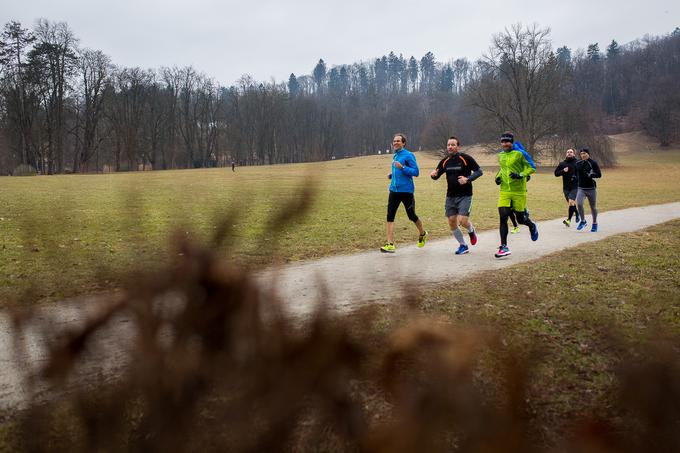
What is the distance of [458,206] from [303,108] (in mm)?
93903

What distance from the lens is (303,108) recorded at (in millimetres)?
100375

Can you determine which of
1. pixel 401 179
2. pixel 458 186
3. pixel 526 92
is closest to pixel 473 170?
pixel 458 186

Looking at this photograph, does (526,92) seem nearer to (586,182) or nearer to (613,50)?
(586,182)

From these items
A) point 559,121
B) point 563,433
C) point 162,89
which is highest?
point 162,89

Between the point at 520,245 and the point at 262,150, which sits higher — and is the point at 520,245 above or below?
below

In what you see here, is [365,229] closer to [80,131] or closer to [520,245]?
[520,245]

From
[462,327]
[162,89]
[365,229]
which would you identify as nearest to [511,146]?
[365,229]

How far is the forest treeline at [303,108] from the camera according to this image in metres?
55.4

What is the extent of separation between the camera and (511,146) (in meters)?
9.83

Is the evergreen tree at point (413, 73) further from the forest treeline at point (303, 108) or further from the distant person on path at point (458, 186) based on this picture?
the distant person on path at point (458, 186)

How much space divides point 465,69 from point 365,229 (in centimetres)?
14376

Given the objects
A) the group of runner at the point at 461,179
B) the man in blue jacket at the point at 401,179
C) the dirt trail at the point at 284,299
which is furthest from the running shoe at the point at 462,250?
the dirt trail at the point at 284,299

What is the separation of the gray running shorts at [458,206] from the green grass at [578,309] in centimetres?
170

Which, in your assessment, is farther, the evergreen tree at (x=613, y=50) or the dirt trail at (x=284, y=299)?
the evergreen tree at (x=613, y=50)
